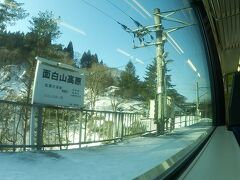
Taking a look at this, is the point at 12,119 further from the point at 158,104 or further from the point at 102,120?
the point at 158,104

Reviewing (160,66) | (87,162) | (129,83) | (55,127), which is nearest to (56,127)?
(55,127)

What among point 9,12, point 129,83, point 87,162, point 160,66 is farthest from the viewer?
point 160,66

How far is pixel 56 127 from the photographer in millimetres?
688

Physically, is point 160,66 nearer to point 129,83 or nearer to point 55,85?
point 129,83

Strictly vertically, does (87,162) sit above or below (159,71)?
below

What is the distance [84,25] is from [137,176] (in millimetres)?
390

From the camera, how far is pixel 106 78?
0.92m

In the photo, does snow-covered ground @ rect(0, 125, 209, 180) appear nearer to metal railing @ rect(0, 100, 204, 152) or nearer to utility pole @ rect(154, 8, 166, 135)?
metal railing @ rect(0, 100, 204, 152)

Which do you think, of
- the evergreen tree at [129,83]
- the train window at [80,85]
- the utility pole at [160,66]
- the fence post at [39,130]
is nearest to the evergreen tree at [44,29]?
the train window at [80,85]

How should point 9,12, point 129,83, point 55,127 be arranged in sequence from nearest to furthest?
point 9,12 → point 55,127 → point 129,83

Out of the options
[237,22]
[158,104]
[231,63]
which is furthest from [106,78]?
[231,63]

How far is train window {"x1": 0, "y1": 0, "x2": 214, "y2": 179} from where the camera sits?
59cm

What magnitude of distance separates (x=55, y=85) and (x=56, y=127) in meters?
0.09

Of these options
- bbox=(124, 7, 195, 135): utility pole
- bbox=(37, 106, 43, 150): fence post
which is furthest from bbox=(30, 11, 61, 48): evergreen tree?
bbox=(124, 7, 195, 135): utility pole
